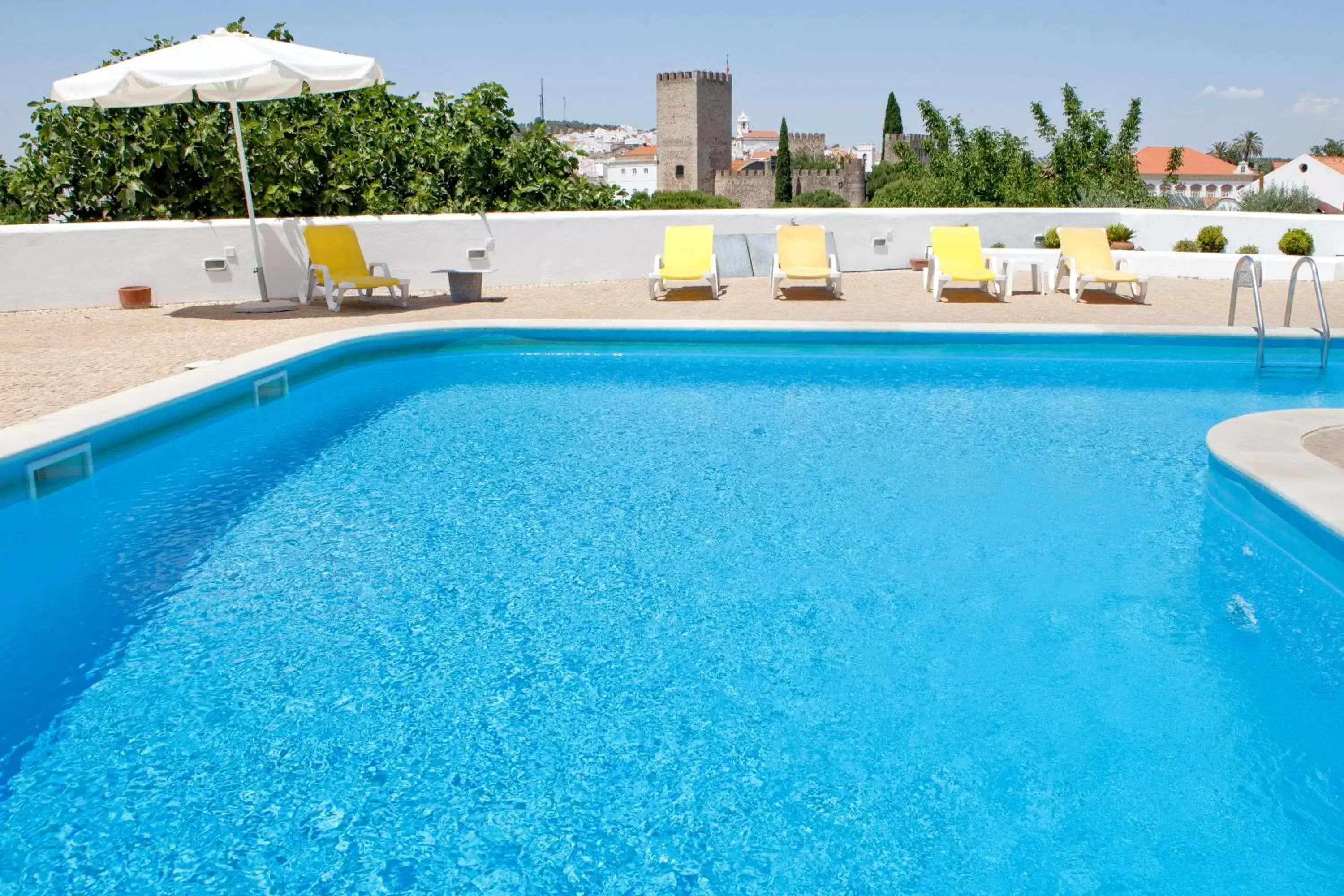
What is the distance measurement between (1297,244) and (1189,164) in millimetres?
87740

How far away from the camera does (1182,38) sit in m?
35.2

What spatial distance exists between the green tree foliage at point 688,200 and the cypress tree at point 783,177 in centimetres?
260

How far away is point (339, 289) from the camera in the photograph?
8859mm

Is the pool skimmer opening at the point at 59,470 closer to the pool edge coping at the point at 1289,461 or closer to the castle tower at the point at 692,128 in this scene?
the pool edge coping at the point at 1289,461

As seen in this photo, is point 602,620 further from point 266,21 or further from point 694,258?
point 266,21

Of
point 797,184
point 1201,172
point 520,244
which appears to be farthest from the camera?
point 1201,172

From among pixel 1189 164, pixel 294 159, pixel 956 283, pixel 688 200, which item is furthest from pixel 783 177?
pixel 956 283

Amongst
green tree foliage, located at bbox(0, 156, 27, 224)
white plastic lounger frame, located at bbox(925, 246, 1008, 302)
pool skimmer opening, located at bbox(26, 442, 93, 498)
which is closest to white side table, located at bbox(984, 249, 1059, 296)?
white plastic lounger frame, located at bbox(925, 246, 1008, 302)

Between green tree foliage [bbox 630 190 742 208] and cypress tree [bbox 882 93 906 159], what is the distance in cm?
1128

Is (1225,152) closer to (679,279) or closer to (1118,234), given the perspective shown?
(1118,234)

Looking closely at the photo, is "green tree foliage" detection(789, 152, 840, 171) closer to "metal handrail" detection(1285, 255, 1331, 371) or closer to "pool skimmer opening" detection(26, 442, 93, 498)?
"metal handrail" detection(1285, 255, 1331, 371)

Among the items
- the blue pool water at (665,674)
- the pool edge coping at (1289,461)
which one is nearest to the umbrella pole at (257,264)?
the blue pool water at (665,674)

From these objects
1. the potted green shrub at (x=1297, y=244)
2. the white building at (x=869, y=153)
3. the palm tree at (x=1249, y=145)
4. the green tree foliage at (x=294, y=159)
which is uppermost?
the white building at (x=869, y=153)

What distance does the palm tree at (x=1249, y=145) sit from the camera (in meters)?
111
